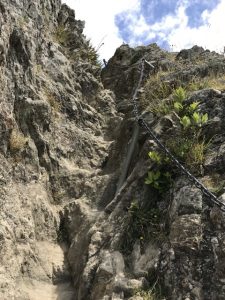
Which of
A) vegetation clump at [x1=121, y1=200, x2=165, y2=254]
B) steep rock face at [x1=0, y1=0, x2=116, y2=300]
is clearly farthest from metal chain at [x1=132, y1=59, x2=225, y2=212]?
steep rock face at [x1=0, y1=0, x2=116, y2=300]

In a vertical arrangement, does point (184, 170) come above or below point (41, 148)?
below

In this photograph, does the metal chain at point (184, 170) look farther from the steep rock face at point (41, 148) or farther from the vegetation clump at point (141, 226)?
the steep rock face at point (41, 148)

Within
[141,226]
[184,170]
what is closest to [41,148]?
[141,226]

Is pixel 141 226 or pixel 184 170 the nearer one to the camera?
pixel 184 170

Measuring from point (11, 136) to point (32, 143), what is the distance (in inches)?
24.0

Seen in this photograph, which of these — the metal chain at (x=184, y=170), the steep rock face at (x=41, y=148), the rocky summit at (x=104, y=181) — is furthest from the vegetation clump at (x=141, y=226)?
the steep rock face at (x=41, y=148)

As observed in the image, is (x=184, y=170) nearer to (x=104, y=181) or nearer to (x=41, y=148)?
(x=104, y=181)

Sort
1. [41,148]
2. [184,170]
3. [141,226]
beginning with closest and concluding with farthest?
1. [184,170]
2. [141,226]
3. [41,148]

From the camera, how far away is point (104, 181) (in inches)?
375

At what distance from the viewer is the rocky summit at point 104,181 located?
607 centimetres

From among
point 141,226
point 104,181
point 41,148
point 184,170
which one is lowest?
point 141,226

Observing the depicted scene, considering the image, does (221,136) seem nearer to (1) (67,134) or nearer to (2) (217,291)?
(2) (217,291)

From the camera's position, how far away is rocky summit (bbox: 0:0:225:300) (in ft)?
19.9

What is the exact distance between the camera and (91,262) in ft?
23.3
